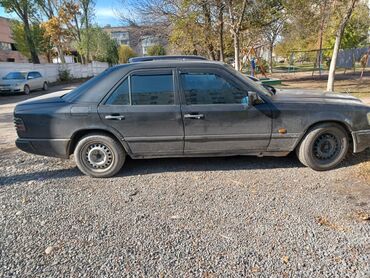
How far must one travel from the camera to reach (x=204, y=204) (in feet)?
10.9

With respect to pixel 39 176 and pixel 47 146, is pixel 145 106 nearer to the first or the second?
pixel 47 146

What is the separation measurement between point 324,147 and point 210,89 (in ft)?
6.11

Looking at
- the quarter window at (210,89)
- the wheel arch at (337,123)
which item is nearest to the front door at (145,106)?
the quarter window at (210,89)

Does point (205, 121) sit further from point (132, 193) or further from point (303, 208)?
point (303, 208)

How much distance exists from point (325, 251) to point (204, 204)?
133 centimetres

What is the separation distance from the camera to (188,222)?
2.98 meters

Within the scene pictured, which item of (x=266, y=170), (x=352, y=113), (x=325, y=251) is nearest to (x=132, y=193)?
(x=266, y=170)

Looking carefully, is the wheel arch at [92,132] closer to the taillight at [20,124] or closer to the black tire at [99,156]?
the black tire at [99,156]

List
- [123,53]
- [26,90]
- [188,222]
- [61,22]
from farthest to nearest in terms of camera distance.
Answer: [123,53], [61,22], [26,90], [188,222]

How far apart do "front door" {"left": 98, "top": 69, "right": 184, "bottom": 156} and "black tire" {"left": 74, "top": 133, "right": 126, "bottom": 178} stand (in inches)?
11.2


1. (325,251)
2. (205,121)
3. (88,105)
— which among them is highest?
(88,105)

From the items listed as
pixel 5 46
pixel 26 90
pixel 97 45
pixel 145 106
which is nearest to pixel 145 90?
pixel 145 106

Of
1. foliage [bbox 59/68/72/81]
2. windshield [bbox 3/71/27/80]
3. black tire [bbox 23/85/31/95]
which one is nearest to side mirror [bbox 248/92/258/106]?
black tire [bbox 23/85/31/95]

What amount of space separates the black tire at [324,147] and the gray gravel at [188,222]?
0.50 feet
